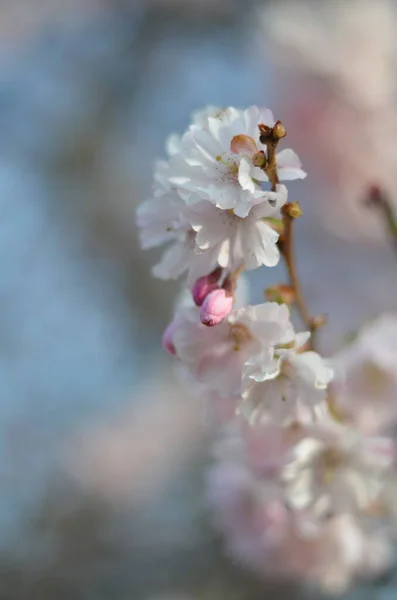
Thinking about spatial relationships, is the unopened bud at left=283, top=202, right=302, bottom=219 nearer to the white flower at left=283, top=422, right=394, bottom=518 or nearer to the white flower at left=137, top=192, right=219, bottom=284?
the white flower at left=137, top=192, right=219, bottom=284

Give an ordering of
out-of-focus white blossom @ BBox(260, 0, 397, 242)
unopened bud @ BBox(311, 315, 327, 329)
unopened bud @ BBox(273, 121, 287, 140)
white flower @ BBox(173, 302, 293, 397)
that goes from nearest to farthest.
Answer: unopened bud @ BBox(273, 121, 287, 140) < white flower @ BBox(173, 302, 293, 397) < unopened bud @ BBox(311, 315, 327, 329) < out-of-focus white blossom @ BBox(260, 0, 397, 242)

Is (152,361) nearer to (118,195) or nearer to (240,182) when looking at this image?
(118,195)

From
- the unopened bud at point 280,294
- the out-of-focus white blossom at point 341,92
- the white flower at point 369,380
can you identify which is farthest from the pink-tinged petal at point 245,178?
the out-of-focus white blossom at point 341,92

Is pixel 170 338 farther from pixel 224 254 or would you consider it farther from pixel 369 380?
pixel 369 380

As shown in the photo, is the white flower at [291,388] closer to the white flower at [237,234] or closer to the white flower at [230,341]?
the white flower at [230,341]

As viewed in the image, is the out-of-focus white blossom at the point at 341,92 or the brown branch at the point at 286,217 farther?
the out-of-focus white blossom at the point at 341,92

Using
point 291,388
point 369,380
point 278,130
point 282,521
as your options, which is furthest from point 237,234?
point 282,521

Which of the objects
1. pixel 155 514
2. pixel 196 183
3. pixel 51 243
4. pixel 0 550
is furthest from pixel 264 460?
pixel 51 243

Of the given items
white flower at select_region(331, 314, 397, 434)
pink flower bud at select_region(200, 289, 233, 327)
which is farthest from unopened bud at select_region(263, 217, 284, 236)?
white flower at select_region(331, 314, 397, 434)
